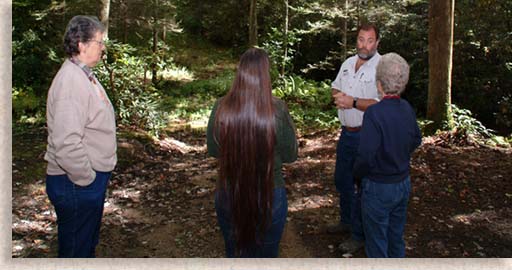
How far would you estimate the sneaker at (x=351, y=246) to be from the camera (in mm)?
3886

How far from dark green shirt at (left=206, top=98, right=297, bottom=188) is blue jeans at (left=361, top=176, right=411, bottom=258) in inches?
27.8

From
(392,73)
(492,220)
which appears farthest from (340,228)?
(392,73)

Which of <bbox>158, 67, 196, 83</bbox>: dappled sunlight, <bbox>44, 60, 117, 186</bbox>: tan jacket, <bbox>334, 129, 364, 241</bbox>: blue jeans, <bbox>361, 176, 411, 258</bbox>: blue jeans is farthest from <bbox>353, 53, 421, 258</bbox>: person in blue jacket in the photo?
<bbox>158, 67, 196, 83</bbox>: dappled sunlight

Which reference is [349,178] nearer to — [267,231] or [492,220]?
[267,231]

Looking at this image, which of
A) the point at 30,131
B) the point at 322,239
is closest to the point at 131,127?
the point at 30,131

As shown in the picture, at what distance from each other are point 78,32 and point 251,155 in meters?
1.28

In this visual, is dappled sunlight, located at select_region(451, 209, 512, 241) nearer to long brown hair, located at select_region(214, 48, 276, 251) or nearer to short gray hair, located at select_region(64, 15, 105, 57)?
long brown hair, located at select_region(214, 48, 276, 251)

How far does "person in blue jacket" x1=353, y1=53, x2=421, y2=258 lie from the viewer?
9.20 feet

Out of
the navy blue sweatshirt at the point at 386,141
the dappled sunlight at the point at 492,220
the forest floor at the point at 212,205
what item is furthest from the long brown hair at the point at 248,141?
the dappled sunlight at the point at 492,220

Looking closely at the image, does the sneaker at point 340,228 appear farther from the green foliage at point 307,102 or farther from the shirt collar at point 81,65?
the green foliage at point 307,102

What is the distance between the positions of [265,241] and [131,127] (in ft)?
20.0

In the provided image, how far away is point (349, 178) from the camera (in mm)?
4012

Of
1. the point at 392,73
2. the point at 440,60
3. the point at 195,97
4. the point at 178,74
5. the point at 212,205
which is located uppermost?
the point at 440,60

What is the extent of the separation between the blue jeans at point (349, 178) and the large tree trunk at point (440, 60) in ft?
14.4
